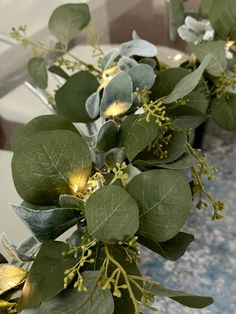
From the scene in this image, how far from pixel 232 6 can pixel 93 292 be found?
0.38m

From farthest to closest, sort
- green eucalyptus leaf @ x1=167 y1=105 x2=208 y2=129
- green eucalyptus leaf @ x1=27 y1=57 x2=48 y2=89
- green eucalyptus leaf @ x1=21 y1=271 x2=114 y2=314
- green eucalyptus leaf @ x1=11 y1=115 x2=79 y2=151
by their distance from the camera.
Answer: green eucalyptus leaf @ x1=27 y1=57 x2=48 y2=89
green eucalyptus leaf @ x1=167 y1=105 x2=208 y2=129
green eucalyptus leaf @ x1=11 y1=115 x2=79 y2=151
green eucalyptus leaf @ x1=21 y1=271 x2=114 y2=314

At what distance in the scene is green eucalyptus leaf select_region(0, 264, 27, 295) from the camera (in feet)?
1.29

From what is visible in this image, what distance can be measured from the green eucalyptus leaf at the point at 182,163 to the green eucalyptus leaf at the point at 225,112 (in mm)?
109

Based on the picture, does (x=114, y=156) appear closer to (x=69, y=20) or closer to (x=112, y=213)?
(x=112, y=213)

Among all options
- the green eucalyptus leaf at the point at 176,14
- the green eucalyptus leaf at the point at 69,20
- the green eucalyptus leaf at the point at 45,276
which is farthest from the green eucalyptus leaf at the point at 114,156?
the green eucalyptus leaf at the point at 176,14

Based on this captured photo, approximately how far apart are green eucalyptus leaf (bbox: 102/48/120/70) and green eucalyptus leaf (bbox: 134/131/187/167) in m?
0.15

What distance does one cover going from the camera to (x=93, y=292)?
0.35 meters

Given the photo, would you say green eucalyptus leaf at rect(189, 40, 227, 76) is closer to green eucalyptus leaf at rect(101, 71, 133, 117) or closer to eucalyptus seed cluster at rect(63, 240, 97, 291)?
green eucalyptus leaf at rect(101, 71, 133, 117)

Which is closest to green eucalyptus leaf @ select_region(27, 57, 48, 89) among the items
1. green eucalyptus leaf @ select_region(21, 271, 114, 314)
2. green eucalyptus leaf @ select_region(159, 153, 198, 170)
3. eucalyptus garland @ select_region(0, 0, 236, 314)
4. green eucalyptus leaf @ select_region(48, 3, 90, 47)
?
green eucalyptus leaf @ select_region(48, 3, 90, 47)

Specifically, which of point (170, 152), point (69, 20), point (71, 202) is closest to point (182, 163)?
point (170, 152)

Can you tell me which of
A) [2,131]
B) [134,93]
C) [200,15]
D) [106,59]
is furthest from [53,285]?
[2,131]

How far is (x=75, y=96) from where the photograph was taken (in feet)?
1.95

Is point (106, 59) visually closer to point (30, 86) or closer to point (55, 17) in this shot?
point (55, 17)

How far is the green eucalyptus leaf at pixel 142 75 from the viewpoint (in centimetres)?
53
